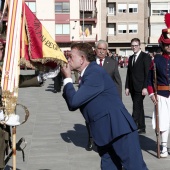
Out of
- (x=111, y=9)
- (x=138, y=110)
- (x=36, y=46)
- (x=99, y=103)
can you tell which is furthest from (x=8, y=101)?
Result: (x=111, y=9)

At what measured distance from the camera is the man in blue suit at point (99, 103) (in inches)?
176

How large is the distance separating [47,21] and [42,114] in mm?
47811

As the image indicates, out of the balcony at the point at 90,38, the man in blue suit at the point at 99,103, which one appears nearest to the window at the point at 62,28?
the balcony at the point at 90,38

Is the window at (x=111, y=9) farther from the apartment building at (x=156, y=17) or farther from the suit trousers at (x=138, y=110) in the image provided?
the suit trousers at (x=138, y=110)

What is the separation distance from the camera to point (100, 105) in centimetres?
456

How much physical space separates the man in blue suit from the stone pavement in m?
2.02

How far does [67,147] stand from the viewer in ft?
26.4

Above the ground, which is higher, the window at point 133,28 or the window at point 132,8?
the window at point 132,8

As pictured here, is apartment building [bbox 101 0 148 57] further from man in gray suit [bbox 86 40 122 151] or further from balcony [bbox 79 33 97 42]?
man in gray suit [bbox 86 40 122 151]

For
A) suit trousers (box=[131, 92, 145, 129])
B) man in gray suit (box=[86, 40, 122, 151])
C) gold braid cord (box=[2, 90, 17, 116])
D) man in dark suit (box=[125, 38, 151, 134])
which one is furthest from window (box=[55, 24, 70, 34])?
gold braid cord (box=[2, 90, 17, 116])

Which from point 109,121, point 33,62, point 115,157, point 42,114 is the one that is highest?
A: point 33,62

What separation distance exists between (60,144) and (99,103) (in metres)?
3.90

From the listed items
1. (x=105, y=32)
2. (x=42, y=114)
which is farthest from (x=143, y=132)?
(x=105, y=32)

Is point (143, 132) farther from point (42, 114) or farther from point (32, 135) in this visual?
point (42, 114)
